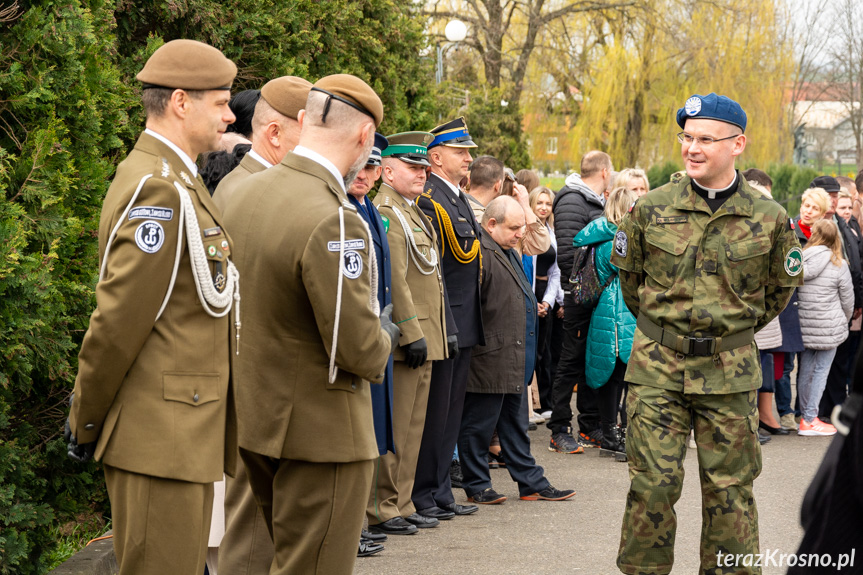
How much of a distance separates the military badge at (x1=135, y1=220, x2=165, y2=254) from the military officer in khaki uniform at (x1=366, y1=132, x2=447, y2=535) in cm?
262

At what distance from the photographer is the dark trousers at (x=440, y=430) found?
606cm

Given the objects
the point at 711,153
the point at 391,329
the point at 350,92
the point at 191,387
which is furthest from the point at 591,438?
the point at 191,387

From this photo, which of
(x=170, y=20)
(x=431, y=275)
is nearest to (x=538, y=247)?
(x=431, y=275)

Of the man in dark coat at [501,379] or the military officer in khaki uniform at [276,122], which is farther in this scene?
the man in dark coat at [501,379]

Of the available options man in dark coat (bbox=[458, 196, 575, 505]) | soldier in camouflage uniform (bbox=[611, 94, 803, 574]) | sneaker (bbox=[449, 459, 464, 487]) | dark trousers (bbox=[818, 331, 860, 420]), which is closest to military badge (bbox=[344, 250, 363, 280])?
soldier in camouflage uniform (bbox=[611, 94, 803, 574])

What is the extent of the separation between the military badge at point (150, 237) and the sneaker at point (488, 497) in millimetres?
4124

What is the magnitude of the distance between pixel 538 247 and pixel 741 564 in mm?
3711

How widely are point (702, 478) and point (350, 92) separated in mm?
2381

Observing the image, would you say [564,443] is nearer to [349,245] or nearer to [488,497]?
[488,497]

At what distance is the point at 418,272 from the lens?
18.8ft

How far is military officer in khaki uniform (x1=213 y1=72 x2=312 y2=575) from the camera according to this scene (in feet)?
12.8

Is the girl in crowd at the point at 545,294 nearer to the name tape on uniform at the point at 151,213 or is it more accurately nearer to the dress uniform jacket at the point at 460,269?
the dress uniform jacket at the point at 460,269

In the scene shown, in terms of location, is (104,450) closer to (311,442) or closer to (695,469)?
(311,442)

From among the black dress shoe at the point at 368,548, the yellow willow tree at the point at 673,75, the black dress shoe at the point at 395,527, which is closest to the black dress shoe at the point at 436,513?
the black dress shoe at the point at 395,527
